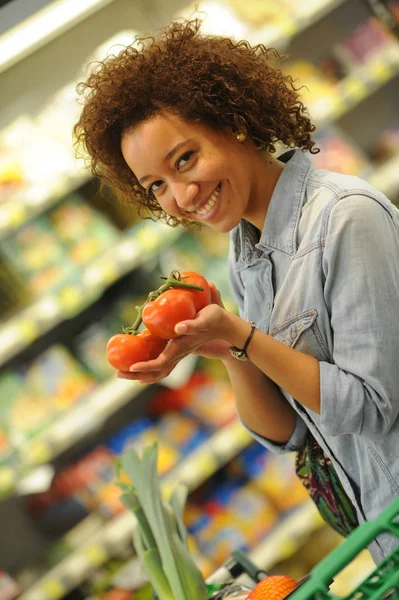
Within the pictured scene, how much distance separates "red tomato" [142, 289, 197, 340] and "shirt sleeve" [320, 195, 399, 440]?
9.1 inches

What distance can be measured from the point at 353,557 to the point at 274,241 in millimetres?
665

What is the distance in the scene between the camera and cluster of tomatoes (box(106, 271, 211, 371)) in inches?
39.6

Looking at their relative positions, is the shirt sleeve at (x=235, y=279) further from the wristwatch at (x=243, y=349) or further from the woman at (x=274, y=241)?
the wristwatch at (x=243, y=349)

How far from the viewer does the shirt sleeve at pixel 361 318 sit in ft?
3.18

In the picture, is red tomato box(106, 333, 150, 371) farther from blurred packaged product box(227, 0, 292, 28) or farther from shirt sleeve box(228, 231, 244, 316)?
blurred packaged product box(227, 0, 292, 28)

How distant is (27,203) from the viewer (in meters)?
2.10

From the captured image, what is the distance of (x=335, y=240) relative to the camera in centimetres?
99

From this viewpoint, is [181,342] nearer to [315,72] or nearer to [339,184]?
[339,184]

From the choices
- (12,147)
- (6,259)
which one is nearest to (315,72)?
(12,147)

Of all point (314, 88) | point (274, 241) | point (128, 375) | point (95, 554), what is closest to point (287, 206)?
point (274, 241)

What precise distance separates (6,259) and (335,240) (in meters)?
1.57

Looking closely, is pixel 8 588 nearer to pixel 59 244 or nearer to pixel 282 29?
pixel 59 244

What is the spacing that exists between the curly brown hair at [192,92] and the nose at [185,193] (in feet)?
0.37

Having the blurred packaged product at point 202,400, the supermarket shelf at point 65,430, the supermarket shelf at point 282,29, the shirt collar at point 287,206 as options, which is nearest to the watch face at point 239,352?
the shirt collar at point 287,206
